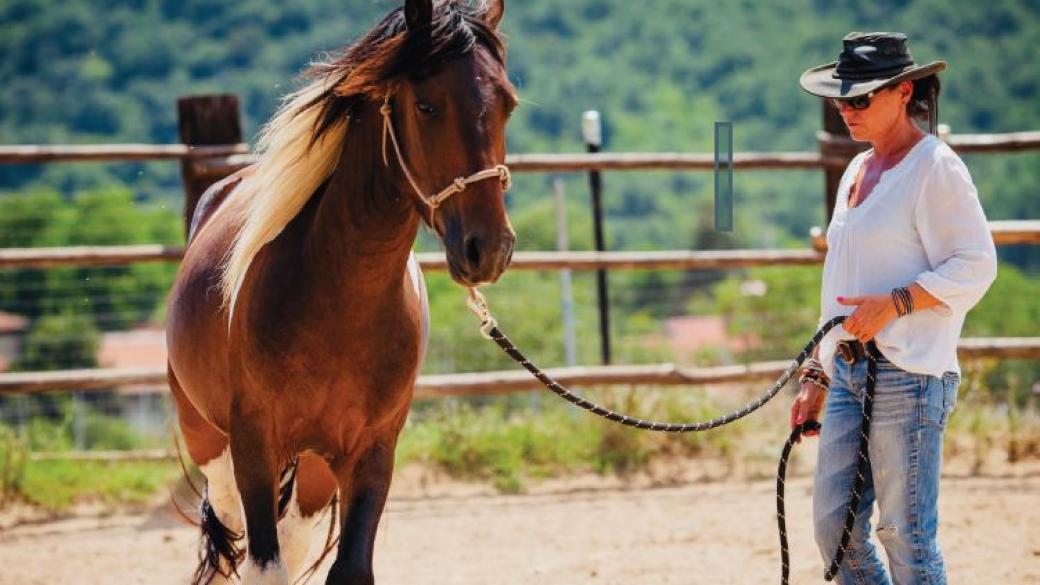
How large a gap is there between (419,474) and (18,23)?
93.0m

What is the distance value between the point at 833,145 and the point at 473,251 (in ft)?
15.6

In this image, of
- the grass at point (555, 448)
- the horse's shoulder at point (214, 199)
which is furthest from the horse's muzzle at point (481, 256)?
the grass at point (555, 448)

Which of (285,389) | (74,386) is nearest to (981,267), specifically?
(285,389)

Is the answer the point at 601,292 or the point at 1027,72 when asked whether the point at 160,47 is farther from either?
the point at 601,292

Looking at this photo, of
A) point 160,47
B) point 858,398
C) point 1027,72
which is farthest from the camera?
point 160,47

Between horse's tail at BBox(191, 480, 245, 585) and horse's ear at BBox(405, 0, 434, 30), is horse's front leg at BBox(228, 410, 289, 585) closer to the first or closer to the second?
horse's tail at BBox(191, 480, 245, 585)

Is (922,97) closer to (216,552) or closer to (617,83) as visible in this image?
(216,552)

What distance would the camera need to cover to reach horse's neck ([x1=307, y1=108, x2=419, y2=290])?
133 inches

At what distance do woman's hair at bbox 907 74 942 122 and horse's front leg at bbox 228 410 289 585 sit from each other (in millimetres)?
1957

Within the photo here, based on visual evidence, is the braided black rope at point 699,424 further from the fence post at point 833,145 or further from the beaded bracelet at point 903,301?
the fence post at point 833,145

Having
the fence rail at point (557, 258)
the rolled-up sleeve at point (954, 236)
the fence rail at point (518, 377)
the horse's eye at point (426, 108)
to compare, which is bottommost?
the fence rail at point (518, 377)

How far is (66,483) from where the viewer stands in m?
6.87

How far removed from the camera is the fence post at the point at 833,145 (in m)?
7.16

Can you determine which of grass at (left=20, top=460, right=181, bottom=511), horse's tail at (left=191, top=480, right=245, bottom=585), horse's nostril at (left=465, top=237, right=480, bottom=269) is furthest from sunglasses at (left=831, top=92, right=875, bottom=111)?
grass at (left=20, top=460, right=181, bottom=511)
